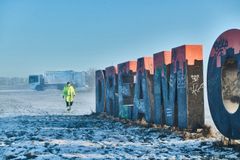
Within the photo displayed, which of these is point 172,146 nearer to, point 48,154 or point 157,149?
point 157,149

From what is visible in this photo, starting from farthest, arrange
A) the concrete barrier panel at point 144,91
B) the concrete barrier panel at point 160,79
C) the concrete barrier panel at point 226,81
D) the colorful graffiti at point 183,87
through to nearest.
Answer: the concrete barrier panel at point 144,91
the concrete barrier panel at point 160,79
the colorful graffiti at point 183,87
the concrete barrier panel at point 226,81

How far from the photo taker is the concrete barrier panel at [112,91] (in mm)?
19419

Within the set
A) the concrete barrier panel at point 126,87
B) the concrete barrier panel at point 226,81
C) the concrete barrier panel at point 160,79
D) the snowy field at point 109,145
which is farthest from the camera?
the concrete barrier panel at point 126,87

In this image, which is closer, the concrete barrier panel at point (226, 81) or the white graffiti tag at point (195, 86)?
the concrete barrier panel at point (226, 81)

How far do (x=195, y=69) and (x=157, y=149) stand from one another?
3712mm

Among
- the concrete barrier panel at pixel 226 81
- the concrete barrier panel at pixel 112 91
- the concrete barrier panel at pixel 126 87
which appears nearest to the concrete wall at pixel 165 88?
the concrete barrier panel at pixel 126 87

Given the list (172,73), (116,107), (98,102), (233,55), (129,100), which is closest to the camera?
(233,55)

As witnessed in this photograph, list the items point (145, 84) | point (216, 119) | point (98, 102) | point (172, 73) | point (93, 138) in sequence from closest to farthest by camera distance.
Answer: point (216, 119) < point (93, 138) < point (172, 73) < point (145, 84) < point (98, 102)

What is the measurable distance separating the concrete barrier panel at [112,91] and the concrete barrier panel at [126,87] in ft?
2.64

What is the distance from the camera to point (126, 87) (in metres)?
17.7

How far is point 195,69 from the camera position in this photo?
473 inches

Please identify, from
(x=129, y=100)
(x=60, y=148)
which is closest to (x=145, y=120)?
(x=129, y=100)

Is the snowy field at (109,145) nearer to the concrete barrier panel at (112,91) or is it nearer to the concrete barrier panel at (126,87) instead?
the concrete barrier panel at (126,87)

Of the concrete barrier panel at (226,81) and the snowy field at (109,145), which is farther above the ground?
the concrete barrier panel at (226,81)
